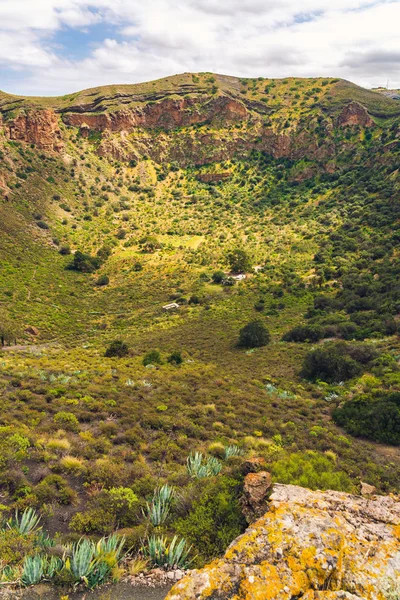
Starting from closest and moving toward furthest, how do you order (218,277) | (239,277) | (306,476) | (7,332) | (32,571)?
(32,571) < (306,476) < (7,332) < (218,277) < (239,277)

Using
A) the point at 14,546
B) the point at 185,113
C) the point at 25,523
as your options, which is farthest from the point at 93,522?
the point at 185,113

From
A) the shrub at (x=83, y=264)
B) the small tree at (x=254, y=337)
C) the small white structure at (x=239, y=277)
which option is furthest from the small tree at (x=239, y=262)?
the small tree at (x=254, y=337)

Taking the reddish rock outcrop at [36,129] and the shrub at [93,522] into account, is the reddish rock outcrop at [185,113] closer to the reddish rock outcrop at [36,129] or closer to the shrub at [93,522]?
the reddish rock outcrop at [36,129]

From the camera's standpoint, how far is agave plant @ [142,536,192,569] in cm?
489

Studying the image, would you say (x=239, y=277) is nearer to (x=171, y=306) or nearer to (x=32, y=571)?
(x=171, y=306)

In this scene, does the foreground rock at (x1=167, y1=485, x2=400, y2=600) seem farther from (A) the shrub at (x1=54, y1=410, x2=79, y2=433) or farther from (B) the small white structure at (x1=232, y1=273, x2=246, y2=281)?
(B) the small white structure at (x1=232, y1=273, x2=246, y2=281)

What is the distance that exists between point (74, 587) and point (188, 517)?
2058 millimetres

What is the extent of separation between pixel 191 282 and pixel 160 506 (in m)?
49.6

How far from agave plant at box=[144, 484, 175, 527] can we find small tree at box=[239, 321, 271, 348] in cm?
2498

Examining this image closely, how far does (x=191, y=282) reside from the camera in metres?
55.5

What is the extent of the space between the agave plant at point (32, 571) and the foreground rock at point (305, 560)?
216 cm

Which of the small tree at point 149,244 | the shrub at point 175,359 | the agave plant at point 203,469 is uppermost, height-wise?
the small tree at point 149,244

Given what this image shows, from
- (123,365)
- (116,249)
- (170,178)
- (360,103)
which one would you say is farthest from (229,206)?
(123,365)

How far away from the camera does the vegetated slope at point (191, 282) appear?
31.9 feet
